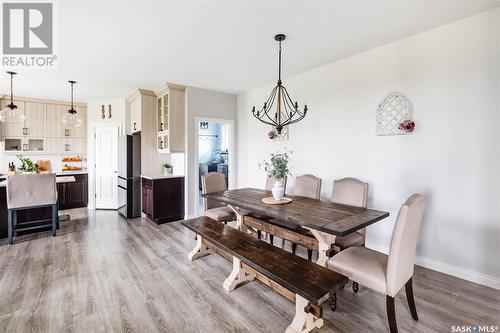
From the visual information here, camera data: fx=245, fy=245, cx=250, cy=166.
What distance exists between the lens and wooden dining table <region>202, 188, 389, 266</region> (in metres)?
2.03

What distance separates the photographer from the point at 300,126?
4156mm

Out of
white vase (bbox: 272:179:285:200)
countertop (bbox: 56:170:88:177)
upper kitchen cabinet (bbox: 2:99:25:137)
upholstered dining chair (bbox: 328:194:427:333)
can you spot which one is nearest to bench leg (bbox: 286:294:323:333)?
upholstered dining chair (bbox: 328:194:427:333)

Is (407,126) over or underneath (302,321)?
over

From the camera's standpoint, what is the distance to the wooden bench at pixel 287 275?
1.65 meters

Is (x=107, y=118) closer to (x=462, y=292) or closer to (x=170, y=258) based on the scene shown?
(x=170, y=258)

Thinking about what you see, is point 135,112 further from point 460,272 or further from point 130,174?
point 460,272

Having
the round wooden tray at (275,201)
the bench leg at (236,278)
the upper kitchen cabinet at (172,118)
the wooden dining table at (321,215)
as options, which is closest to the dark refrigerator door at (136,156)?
the upper kitchen cabinet at (172,118)

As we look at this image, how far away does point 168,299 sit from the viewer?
225 centimetres

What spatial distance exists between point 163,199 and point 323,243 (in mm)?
3318

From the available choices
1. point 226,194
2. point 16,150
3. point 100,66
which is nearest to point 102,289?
point 226,194

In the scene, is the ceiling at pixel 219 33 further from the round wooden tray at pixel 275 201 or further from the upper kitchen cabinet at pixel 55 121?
the round wooden tray at pixel 275 201

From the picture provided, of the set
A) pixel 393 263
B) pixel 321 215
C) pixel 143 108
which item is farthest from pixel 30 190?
pixel 393 263

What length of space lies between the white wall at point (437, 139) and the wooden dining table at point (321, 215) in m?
0.87

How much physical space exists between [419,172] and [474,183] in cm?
48
